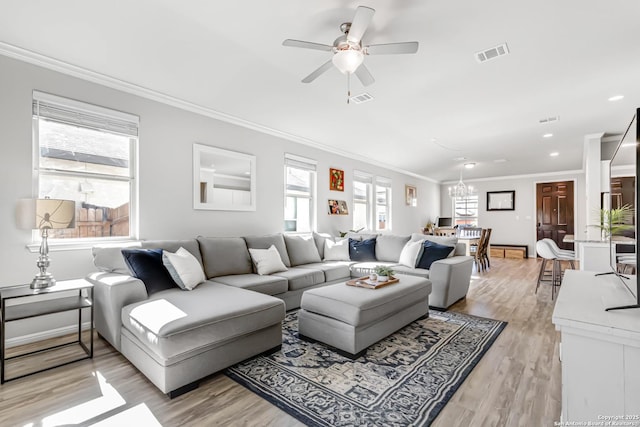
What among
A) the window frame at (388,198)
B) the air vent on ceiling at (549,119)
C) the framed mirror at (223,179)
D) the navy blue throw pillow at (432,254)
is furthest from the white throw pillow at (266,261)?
the air vent on ceiling at (549,119)

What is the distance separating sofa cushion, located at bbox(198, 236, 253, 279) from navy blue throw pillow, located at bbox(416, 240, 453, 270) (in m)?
2.31

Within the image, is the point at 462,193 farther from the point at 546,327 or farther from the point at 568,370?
the point at 568,370

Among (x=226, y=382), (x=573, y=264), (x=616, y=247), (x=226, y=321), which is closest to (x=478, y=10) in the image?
(x=616, y=247)

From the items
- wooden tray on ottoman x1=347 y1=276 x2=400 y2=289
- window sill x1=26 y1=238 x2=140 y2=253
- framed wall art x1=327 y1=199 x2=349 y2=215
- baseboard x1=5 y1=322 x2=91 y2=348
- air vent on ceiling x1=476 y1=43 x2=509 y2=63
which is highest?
air vent on ceiling x1=476 y1=43 x2=509 y2=63

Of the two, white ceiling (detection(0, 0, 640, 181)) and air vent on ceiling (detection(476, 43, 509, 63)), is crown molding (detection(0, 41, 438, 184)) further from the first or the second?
air vent on ceiling (detection(476, 43, 509, 63))

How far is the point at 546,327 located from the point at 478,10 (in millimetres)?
3113

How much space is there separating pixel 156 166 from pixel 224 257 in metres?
1.35

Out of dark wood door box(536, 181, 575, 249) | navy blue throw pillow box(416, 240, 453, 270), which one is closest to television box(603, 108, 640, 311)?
navy blue throw pillow box(416, 240, 453, 270)

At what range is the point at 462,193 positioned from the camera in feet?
25.4

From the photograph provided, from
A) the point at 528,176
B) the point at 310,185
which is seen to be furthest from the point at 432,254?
the point at 528,176

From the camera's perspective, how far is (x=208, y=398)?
1907 mm

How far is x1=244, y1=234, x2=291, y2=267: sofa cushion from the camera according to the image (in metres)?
4.00

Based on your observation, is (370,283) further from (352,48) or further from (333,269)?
(352,48)

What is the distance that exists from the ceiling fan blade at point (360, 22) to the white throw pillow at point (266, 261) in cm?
256
